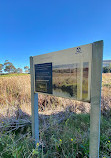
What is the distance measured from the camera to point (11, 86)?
4.41 meters

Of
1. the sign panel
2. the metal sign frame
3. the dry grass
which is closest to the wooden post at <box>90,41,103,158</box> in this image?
the metal sign frame

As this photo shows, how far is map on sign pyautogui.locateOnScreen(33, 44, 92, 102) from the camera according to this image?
43.4 inches

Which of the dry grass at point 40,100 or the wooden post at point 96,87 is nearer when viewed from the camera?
the wooden post at point 96,87

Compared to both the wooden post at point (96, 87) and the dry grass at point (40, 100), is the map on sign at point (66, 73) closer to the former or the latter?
the wooden post at point (96, 87)

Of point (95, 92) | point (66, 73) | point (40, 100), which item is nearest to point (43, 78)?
point (66, 73)

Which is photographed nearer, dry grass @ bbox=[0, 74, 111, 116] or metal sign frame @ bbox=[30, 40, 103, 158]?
metal sign frame @ bbox=[30, 40, 103, 158]

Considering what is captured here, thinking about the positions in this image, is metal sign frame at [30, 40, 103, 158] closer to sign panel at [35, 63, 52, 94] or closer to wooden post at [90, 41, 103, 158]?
wooden post at [90, 41, 103, 158]

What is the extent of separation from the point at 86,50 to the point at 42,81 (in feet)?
3.12

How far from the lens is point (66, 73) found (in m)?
1.29

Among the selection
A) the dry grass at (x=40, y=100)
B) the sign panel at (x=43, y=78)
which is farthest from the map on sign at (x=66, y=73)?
the dry grass at (x=40, y=100)

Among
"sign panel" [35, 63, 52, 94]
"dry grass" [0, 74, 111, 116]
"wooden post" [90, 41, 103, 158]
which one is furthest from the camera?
"dry grass" [0, 74, 111, 116]

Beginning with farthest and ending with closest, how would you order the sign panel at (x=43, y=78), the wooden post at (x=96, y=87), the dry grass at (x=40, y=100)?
1. the dry grass at (x=40, y=100)
2. the sign panel at (x=43, y=78)
3. the wooden post at (x=96, y=87)

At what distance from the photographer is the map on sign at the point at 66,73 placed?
1102mm

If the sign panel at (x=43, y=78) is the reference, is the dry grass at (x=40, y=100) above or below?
below
